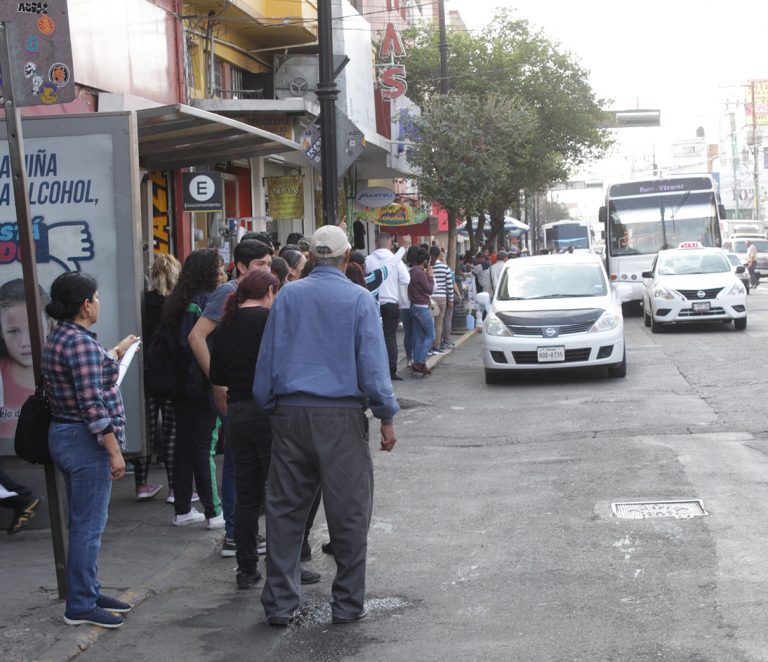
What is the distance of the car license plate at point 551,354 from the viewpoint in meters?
15.6

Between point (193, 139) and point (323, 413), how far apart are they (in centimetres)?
647

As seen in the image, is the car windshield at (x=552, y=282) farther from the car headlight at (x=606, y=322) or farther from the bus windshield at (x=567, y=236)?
the bus windshield at (x=567, y=236)

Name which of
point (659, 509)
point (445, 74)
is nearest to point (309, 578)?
point (659, 509)

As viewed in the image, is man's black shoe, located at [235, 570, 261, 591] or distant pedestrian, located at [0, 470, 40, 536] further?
distant pedestrian, located at [0, 470, 40, 536]

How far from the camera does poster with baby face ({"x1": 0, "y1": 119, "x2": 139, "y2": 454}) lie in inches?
318

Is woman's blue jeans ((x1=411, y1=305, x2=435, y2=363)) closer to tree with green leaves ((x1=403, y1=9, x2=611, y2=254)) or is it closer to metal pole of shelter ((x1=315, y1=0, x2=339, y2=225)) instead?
metal pole of shelter ((x1=315, y1=0, x2=339, y2=225))

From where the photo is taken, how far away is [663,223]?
2952cm

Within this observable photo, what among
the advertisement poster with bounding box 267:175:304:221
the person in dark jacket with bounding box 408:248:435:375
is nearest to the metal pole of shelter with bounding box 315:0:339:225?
the person in dark jacket with bounding box 408:248:435:375

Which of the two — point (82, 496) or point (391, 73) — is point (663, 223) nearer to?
point (391, 73)

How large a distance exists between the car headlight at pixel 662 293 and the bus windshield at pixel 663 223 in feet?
22.2

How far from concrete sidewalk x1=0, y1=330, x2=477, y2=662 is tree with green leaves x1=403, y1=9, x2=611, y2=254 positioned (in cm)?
3282

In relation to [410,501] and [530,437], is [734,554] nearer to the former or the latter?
[410,501]

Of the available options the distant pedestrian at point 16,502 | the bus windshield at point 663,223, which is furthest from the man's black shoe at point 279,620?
the bus windshield at point 663,223

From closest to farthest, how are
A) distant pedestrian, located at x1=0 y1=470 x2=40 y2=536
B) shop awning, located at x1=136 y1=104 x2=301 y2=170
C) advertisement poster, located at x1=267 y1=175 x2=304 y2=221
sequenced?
distant pedestrian, located at x1=0 y1=470 x2=40 y2=536
shop awning, located at x1=136 y1=104 x2=301 y2=170
advertisement poster, located at x1=267 y1=175 x2=304 y2=221
